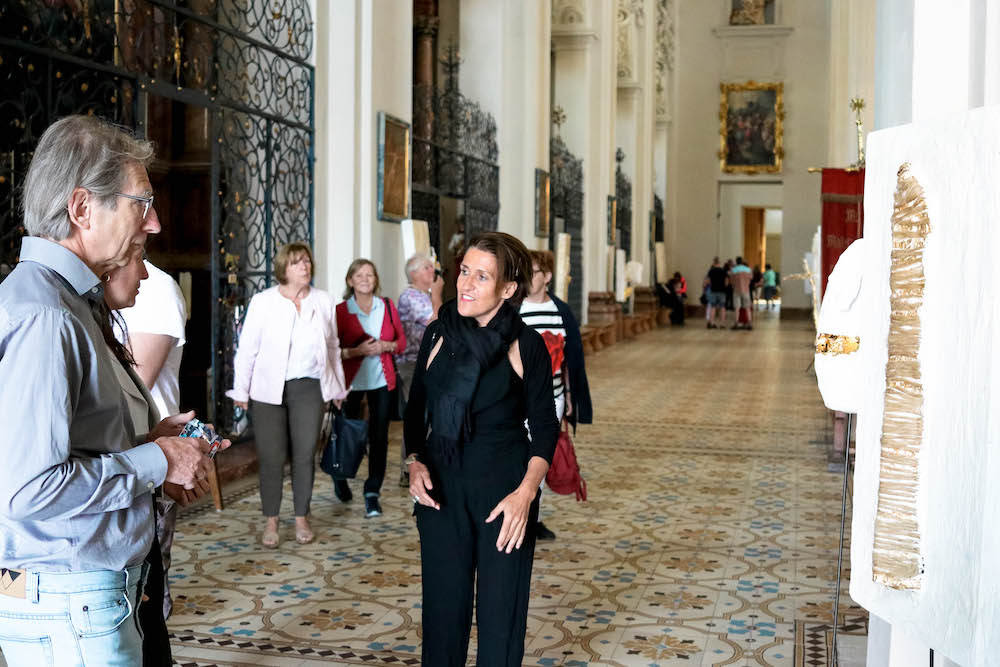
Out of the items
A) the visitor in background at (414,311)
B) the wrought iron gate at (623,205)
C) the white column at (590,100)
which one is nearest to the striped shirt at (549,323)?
the visitor in background at (414,311)

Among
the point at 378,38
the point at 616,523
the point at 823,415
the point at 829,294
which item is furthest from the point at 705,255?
the point at 829,294

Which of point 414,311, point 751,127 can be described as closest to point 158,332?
point 414,311

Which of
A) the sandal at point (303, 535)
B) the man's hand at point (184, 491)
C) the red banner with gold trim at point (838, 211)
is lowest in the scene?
the sandal at point (303, 535)

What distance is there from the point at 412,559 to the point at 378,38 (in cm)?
531

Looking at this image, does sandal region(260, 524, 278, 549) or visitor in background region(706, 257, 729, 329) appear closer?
sandal region(260, 524, 278, 549)

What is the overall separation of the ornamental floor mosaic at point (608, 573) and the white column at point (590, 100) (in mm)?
10950

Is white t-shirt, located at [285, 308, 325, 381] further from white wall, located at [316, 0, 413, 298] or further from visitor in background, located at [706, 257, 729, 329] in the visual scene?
visitor in background, located at [706, 257, 729, 329]

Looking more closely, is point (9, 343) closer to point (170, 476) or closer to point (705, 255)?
point (170, 476)

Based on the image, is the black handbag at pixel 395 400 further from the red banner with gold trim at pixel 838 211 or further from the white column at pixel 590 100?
the white column at pixel 590 100

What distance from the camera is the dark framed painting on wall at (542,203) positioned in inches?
607

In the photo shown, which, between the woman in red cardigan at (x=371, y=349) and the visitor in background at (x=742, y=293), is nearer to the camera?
the woman in red cardigan at (x=371, y=349)

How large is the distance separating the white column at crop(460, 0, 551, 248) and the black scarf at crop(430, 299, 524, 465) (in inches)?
451

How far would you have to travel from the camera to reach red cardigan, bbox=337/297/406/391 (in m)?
6.72

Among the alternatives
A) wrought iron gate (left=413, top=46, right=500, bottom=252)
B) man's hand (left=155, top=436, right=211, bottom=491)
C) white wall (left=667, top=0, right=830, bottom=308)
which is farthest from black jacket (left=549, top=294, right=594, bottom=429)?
white wall (left=667, top=0, right=830, bottom=308)
